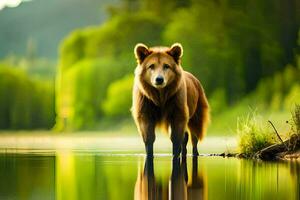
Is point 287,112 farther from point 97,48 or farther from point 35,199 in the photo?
point 35,199

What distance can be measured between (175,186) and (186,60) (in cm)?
832

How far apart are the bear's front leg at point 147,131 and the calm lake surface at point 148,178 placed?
0.46 feet

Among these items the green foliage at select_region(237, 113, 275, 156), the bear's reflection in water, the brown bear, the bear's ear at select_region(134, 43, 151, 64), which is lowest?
the bear's reflection in water

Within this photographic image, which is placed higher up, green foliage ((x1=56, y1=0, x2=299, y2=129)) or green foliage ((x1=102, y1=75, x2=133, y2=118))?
green foliage ((x1=56, y1=0, x2=299, y2=129))

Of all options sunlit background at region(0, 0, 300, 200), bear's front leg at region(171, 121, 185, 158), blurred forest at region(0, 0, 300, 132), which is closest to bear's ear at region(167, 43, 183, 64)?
bear's front leg at region(171, 121, 185, 158)

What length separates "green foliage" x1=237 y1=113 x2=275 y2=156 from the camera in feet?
22.0

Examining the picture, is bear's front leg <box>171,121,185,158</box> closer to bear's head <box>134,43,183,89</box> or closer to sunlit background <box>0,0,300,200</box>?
bear's head <box>134,43,183,89</box>

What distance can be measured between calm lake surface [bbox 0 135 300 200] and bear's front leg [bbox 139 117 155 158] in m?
0.14

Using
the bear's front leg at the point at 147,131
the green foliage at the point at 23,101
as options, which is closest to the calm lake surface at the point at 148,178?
the bear's front leg at the point at 147,131

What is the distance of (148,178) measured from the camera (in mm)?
4758

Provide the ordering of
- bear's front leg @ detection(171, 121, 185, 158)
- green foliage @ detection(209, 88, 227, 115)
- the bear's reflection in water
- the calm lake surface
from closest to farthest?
the bear's reflection in water
the calm lake surface
bear's front leg @ detection(171, 121, 185, 158)
green foliage @ detection(209, 88, 227, 115)

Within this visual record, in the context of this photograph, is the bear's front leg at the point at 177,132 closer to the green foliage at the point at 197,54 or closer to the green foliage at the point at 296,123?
the green foliage at the point at 296,123

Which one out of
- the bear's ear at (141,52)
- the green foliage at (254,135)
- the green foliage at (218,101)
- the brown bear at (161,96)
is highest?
the green foliage at (218,101)

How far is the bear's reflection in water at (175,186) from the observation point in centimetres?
381
